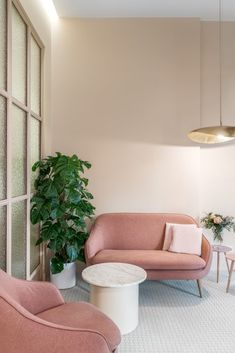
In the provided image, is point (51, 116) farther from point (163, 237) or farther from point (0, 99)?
point (163, 237)

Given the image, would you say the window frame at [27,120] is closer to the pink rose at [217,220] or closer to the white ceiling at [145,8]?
the white ceiling at [145,8]

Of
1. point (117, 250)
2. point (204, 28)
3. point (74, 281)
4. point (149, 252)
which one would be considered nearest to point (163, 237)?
point (149, 252)

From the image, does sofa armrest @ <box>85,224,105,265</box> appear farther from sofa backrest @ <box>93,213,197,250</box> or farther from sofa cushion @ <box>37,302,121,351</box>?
sofa cushion @ <box>37,302,121,351</box>

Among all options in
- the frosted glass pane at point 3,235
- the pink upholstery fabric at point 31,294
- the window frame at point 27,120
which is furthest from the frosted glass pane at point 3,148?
the pink upholstery fabric at point 31,294

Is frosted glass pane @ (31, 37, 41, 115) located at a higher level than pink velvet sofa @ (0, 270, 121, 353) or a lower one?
higher

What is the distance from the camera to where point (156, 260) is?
300 cm

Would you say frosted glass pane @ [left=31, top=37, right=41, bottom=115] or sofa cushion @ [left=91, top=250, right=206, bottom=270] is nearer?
sofa cushion @ [left=91, top=250, right=206, bottom=270]

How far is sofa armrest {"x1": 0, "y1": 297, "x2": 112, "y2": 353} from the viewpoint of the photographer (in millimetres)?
1400

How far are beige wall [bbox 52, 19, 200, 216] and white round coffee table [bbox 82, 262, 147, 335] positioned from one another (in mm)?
1487

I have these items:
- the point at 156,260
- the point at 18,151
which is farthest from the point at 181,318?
the point at 18,151

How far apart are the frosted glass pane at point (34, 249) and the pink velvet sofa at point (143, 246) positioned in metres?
0.62

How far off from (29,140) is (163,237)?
202 centimetres

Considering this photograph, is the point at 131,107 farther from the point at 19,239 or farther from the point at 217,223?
the point at 19,239

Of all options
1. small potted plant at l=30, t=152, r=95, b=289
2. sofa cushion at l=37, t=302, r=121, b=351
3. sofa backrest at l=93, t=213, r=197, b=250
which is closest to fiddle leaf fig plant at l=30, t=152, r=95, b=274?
small potted plant at l=30, t=152, r=95, b=289
